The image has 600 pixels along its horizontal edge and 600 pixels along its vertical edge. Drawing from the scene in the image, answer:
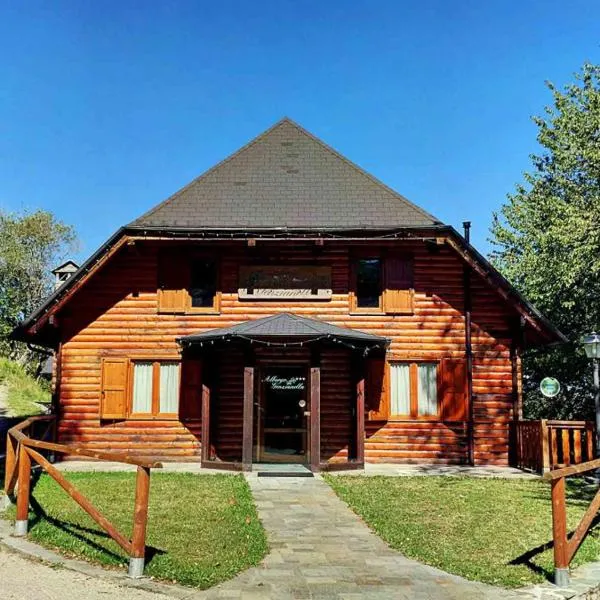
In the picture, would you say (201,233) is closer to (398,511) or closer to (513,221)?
(398,511)

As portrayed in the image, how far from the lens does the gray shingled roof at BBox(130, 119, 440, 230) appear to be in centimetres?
1395

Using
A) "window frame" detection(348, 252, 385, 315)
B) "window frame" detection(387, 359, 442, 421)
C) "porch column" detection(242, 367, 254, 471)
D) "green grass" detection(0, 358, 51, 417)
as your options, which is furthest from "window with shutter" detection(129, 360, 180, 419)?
"green grass" detection(0, 358, 51, 417)

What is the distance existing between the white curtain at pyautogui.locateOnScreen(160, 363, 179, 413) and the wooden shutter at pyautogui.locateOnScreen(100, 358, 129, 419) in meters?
0.79

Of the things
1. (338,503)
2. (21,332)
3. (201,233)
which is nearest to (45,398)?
(21,332)

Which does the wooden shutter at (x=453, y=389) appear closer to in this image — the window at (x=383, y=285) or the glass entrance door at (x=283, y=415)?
the window at (x=383, y=285)

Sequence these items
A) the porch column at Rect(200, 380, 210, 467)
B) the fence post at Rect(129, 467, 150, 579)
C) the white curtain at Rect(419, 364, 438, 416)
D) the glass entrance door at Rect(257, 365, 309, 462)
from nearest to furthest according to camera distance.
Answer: the fence post at Rect(129, 467, 150, 579) < the porch column at Rect(200, 380, 210, 467) < the glass entrance door at Rect(257, 365, 309, 462) < the white curtain at Rect(419, 364, 438, 416)

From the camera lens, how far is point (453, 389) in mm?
13812

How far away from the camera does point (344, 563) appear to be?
6.11 meters

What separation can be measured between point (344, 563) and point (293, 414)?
291 inches

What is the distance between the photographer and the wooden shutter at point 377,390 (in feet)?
45.0

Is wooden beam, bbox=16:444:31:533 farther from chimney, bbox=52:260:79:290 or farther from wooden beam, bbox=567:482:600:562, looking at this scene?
chimney, bbox=52:260:79:290

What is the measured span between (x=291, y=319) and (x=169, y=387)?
3185 mm

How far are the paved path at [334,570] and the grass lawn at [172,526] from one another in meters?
0.25

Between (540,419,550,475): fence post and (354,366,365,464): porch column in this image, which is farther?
(354,366,365,464): porch column
